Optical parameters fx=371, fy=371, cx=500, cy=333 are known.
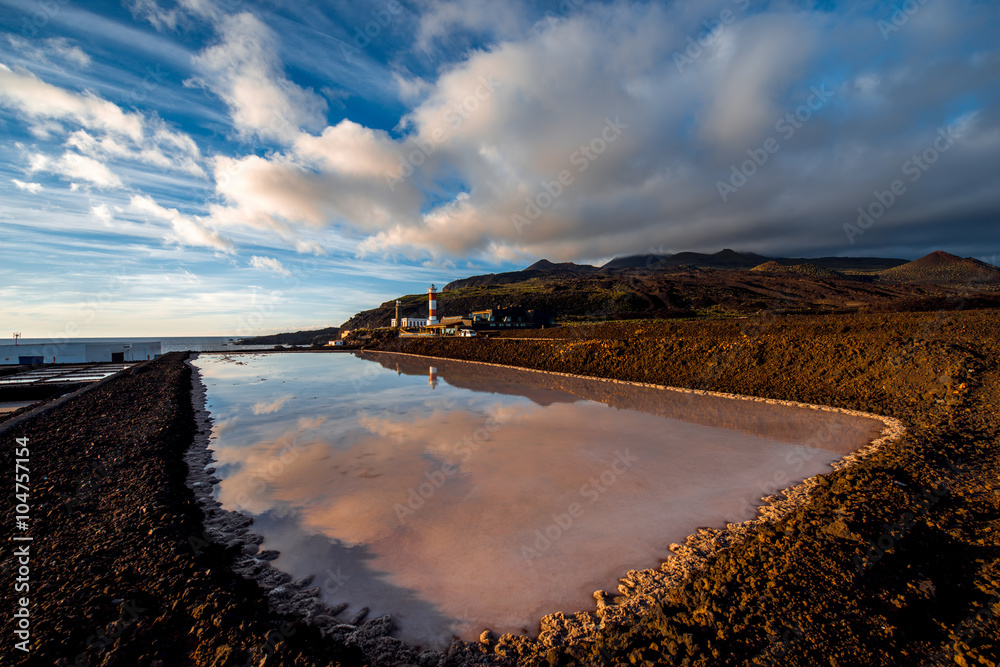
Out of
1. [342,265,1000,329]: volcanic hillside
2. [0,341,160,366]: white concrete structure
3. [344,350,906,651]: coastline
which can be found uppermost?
[342,265,1000,329]: volcanic hillside

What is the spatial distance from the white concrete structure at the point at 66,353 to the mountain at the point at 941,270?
209306 millimetres

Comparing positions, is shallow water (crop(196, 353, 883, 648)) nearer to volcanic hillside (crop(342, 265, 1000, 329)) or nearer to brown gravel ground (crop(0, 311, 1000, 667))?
brown gravel ground (crop(0, 311, 1000, 667))

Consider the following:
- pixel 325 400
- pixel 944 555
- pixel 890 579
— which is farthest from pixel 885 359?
pixel 325 400

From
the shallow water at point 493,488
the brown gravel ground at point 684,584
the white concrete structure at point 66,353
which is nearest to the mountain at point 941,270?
the shallow water at point 493,488

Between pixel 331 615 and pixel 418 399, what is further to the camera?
pixel 418 399

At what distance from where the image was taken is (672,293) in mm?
95375

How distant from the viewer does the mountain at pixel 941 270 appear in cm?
12924

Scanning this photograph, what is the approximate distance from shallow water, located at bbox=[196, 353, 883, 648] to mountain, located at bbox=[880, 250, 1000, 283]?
579 feet

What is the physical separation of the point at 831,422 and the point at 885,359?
24.8 ft

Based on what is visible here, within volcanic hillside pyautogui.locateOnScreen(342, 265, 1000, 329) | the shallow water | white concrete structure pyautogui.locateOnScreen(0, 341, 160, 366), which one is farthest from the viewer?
volcanic hillside pyautogui.locateOnScreen(342, 265, 1000, 329)

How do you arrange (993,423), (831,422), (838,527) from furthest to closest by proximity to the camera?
(831,422)
(993,423)
(838,527)

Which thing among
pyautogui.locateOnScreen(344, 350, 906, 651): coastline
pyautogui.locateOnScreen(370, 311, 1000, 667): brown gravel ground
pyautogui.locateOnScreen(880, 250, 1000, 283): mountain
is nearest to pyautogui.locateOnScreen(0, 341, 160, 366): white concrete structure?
pyautogui.locateOnScreen(344, 350, 906, 651): coastline

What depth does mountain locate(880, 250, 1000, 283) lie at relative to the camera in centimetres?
12924

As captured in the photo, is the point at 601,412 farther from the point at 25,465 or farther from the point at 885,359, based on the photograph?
the point at 25,465
